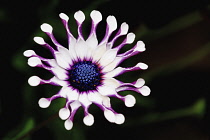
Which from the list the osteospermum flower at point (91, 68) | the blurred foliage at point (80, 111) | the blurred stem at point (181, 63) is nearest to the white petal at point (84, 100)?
the osteospermum flower at point (91, 68)

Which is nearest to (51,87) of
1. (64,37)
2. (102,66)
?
(64,37)

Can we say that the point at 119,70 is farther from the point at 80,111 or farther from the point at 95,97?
the point at 80,111

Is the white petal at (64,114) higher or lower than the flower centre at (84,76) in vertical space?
lower

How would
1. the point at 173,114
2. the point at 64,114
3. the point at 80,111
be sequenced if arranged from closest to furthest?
the point at 64,114 < the point at 80,111 < the point at 173,114

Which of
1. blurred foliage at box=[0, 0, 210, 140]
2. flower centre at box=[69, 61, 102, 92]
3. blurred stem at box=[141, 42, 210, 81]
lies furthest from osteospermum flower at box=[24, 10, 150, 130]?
blurred stem at box=[141, 42, 210, 81]

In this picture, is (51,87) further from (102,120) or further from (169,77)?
(169,77)

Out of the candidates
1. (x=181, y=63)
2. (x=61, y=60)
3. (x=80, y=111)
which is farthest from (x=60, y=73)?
(x=181, y=63)

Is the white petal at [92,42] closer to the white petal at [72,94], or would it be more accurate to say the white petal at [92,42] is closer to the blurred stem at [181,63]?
the white petal at [72,94]
